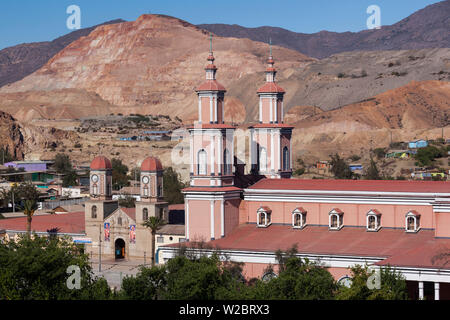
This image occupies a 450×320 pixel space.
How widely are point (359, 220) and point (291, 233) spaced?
466 cm

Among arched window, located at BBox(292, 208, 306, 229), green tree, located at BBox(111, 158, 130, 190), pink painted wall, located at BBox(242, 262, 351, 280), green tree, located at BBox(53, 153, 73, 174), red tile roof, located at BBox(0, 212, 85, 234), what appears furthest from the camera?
green tree, located at BBox(53, 153, 73, 174)

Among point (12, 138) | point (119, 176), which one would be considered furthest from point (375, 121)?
point (12, 138)

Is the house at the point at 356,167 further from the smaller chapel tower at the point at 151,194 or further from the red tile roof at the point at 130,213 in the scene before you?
the smaller chapel tower at the point at 151,194

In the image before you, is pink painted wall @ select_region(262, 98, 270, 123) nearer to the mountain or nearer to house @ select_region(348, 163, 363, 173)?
house @ select_region(348, 163, 363, 173)

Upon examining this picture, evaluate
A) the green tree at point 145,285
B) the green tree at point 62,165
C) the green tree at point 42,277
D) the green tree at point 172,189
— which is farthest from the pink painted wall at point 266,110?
the green tree at point 62,165

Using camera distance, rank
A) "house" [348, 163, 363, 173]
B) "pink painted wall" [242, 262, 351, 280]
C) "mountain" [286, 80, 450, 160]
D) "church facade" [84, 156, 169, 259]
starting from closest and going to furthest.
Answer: "pink painted wall" [242, 262, 351, 280], "church facade" [84, 156, 169, 259], "house" [348, 163, 363, 173], "mountain" [286, 80, 450, 160]

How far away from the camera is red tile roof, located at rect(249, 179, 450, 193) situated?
196 ft

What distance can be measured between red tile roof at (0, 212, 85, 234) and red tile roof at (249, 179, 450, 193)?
73.3 feet

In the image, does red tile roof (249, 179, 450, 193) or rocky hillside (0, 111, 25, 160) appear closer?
red tile roof (249, 179, 450, 193)

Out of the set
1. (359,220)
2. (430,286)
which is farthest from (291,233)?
(430,286)

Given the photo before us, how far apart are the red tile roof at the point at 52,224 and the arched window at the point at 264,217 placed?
71.9ft

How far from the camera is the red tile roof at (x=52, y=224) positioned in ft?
266

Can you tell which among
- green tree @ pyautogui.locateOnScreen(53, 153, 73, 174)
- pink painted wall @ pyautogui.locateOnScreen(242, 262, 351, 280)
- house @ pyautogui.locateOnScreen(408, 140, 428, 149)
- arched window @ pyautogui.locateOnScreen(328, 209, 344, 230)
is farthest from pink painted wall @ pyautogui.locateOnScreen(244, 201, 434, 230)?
green tree @ pyautogui.locateOnScreen(53, 153, 73, 174)

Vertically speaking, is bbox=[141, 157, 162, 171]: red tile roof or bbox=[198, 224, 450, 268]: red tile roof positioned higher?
bbox=[141, 157, 162, 171]: red tile roof
